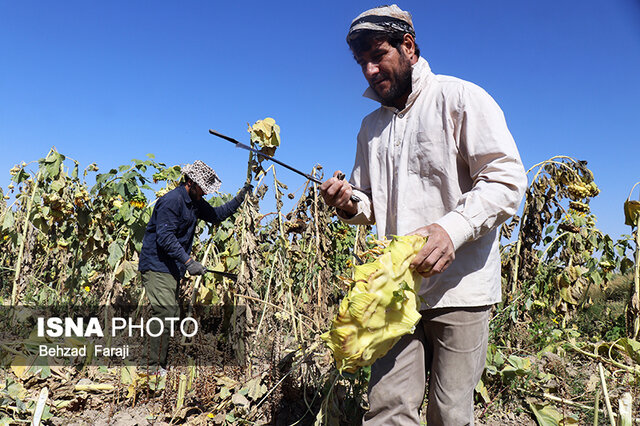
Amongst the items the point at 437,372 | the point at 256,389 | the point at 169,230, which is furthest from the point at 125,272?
the point at 437,372

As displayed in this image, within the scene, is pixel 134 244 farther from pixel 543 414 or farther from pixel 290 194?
pixel 543 414

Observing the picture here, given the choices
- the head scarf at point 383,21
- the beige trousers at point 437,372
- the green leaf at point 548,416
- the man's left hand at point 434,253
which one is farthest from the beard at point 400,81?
the green leaf at point 548,416

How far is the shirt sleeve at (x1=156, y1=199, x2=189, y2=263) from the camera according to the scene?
4.41 meters

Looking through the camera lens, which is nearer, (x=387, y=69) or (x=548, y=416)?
(x=387, y=69)

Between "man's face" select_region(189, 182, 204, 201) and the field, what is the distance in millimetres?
515

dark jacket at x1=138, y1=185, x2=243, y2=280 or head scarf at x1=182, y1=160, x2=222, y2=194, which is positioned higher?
head scarf at x1=182, y1=160, x2=222, y2=194

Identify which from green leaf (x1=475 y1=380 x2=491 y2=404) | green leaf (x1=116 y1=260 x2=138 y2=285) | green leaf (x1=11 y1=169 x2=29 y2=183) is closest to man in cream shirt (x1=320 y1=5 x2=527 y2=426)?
green leaf (x1=475 y1=380 x2=491 y2=404)

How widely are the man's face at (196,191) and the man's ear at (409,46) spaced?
3148 mm

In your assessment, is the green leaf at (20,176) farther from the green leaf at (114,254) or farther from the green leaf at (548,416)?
the green leaf at (548,416)

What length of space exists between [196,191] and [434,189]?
3280mm

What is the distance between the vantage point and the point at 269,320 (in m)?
3.82

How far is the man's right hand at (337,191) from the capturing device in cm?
188

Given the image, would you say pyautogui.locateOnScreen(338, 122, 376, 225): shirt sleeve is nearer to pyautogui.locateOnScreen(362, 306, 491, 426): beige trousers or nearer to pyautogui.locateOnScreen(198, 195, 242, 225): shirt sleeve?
pyautogui.locateOnScreen(362, 306, 491, 426): beige trousers

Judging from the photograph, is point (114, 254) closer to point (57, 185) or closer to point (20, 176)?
point (57, 185)
